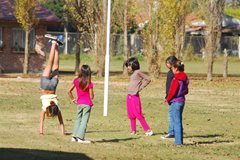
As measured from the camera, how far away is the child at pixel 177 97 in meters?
16.1

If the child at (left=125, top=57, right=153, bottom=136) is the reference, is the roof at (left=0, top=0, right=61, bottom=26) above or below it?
above

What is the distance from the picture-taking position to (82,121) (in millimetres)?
15773

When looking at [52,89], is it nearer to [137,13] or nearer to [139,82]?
[139,82]

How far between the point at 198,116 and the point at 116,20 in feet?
78.7

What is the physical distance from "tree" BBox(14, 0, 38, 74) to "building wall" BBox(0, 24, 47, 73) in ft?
8.52

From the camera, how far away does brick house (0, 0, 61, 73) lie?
45531 mm

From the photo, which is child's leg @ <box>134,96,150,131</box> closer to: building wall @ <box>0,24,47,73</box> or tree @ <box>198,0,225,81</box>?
tree @ <box>198,0,225,81</box>

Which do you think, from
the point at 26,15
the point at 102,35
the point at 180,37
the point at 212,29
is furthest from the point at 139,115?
the point at 212,29

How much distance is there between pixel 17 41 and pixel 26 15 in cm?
434

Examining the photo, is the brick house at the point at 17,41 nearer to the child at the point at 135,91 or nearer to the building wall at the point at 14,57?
the building wall at the point at 14,57

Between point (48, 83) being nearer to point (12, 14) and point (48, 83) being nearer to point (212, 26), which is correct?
point (212, 26)

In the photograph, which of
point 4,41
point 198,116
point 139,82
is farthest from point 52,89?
point 4,41

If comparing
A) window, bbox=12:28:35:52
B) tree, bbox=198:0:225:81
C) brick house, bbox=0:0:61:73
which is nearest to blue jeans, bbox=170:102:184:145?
tree, bbox=198:0:225:81

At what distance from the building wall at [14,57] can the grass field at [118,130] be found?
1338 centimetres
